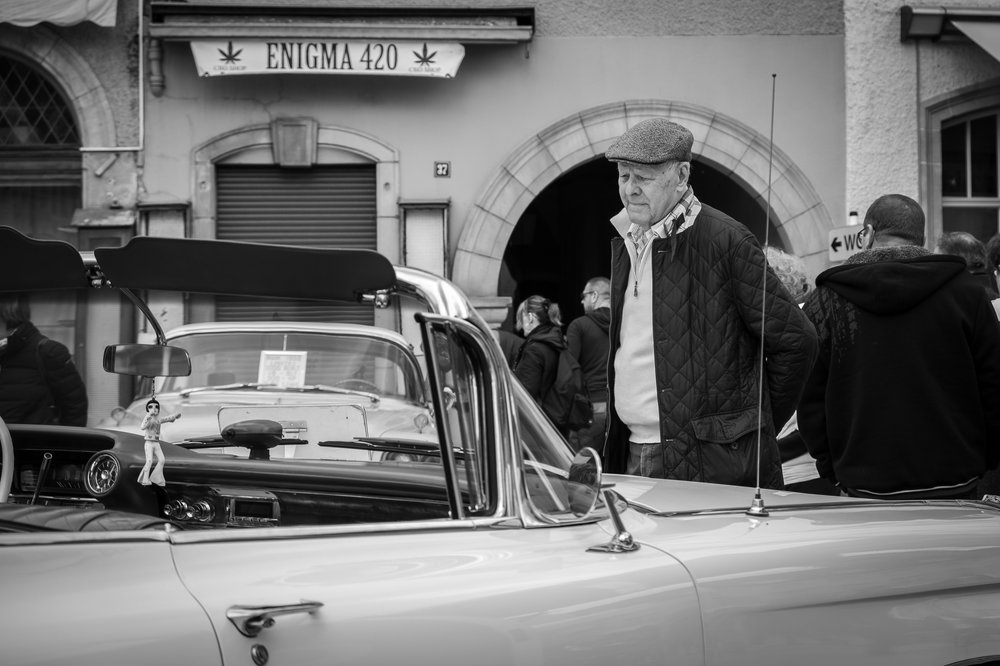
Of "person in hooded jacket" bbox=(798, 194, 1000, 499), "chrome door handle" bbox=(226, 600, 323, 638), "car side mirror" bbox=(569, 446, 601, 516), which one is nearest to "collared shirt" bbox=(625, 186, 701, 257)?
"person in hooded jacket" bbox=(798, 194, 1000, 499)

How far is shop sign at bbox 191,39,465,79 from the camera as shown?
10.9 metres

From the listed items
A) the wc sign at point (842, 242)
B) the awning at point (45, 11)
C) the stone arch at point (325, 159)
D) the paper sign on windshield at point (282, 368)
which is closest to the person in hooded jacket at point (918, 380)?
the paper sign on windshield at point (282, 368)

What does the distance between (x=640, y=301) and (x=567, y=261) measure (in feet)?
42.2

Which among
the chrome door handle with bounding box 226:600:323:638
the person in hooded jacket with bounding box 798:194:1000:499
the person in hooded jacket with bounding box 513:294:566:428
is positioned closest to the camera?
the chrome door handle with bounding box 226:600:323:638

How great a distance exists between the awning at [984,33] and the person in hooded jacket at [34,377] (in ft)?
29.7

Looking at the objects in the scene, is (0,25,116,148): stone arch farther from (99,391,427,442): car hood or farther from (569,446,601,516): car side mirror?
(569,446,601,516): car side mirror

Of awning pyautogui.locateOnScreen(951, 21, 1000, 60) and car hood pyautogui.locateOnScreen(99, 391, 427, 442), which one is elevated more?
awning pyautogui.locateOnScreen(951, 21, 1000, 60)

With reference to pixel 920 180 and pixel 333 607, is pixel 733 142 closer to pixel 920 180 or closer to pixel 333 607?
pixel 920 180

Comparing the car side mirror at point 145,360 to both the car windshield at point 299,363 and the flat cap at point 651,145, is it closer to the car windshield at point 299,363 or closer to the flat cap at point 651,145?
the flat cap at point 651,145

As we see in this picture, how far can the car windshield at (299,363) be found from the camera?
645 cm

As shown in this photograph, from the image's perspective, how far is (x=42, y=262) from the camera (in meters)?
2.39

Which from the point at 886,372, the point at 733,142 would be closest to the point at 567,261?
the point at 733,142

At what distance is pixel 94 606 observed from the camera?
5.78ft

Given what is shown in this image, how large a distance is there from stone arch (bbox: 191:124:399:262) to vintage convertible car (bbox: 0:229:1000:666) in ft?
28.1
